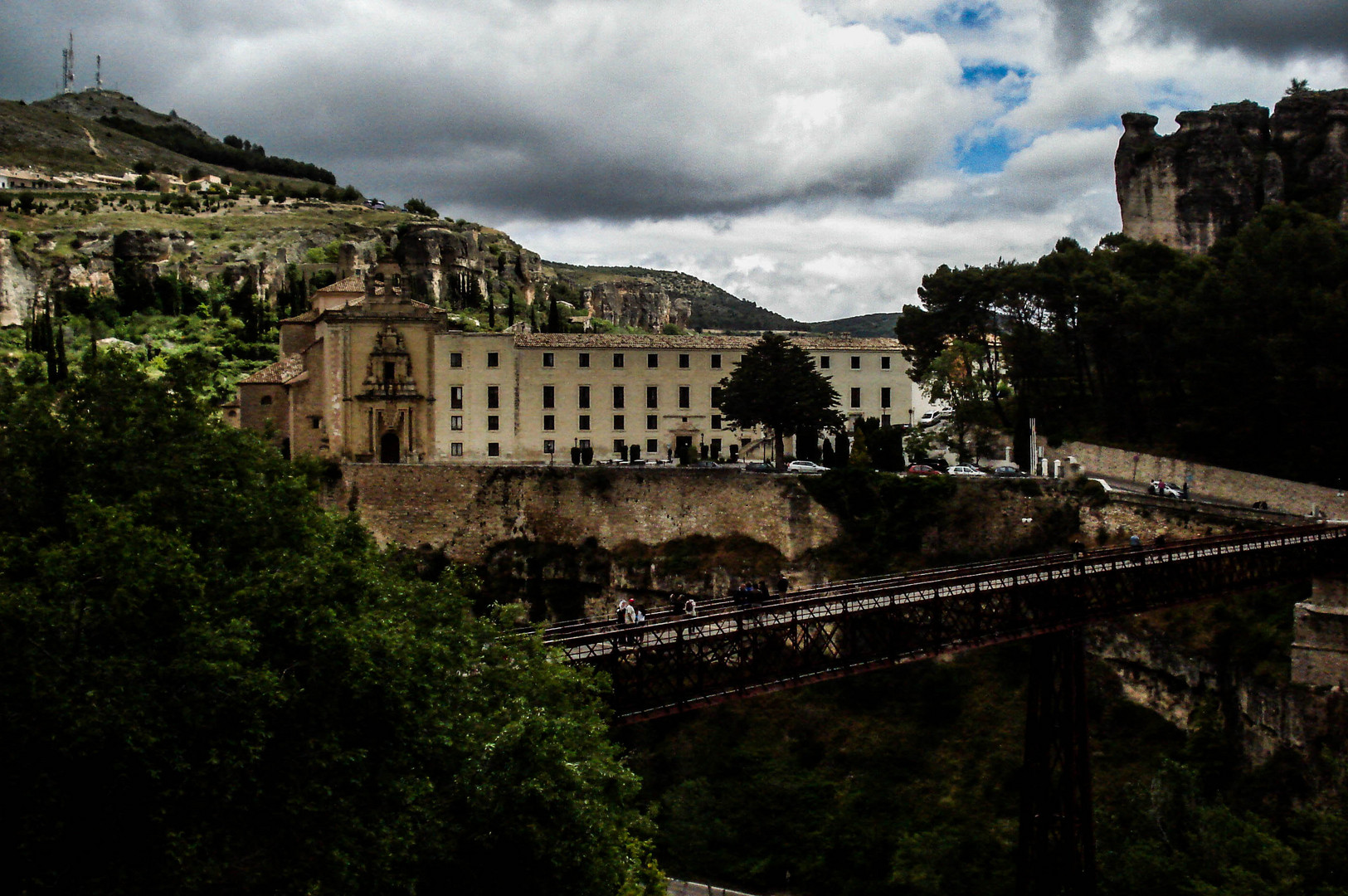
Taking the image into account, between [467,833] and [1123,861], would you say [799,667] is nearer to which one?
[467,833]

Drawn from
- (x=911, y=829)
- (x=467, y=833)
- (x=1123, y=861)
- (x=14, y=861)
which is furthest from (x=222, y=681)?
(x=911, y=829)

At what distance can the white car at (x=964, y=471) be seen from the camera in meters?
47.9

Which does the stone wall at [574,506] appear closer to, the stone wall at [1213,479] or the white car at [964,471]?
the white car at [964,471]

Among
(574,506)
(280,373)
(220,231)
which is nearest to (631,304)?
(220,231)

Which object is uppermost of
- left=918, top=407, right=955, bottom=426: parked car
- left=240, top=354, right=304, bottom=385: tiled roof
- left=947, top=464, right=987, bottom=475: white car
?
left=240, top=354, right=304, bottom=385: tiled roof

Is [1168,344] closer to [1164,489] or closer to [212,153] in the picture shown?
[1164,489]

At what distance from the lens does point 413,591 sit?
21047mm

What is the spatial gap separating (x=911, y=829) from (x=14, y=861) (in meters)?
28.2

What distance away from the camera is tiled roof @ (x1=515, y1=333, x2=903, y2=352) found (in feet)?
185

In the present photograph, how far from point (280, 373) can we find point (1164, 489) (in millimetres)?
41958

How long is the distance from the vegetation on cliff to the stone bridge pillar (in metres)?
9.69

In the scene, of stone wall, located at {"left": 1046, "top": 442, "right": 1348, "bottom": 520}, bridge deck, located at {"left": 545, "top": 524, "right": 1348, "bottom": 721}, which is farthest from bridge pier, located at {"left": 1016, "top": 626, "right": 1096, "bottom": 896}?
stone wall, located at {"left": 1046, "top": 442, "right": 1348, "bottom": 520}

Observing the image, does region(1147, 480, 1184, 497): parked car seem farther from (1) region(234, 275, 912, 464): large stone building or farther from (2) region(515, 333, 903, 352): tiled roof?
(1) region(234, 275, 912, 464): large stone building

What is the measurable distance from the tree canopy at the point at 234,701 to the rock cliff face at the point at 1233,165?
6595 cm
